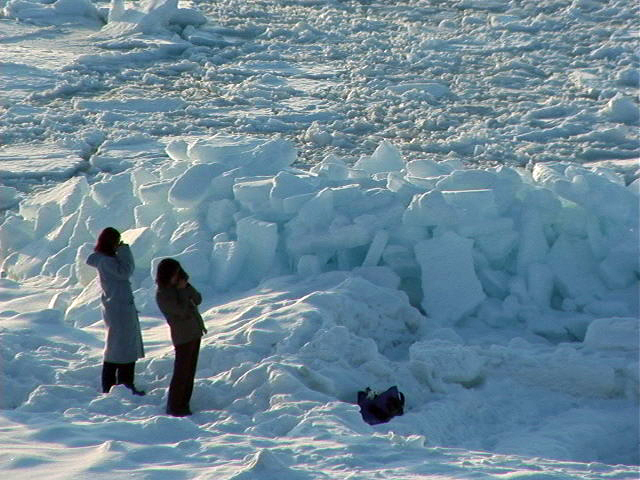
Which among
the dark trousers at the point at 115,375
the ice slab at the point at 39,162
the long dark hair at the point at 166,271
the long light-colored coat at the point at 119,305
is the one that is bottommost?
the dark trousers at the point at 115,375

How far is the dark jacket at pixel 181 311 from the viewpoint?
5168 mm

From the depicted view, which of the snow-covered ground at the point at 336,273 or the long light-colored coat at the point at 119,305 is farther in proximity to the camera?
the long light-colored coat at the point at 119,305

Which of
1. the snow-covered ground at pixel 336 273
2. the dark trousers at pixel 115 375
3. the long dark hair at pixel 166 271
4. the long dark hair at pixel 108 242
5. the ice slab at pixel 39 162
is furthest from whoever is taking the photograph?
the ice slab at pixel 39 162

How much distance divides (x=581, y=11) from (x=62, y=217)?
10308mm

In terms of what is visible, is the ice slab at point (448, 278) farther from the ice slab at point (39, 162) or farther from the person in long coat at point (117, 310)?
the ice slab at point (39, 162)

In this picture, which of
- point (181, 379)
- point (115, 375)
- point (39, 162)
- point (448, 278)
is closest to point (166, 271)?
point (181, 379)

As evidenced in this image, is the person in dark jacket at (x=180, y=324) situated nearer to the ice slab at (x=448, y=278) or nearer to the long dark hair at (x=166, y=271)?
the long dark hair at (x=166, y=271)

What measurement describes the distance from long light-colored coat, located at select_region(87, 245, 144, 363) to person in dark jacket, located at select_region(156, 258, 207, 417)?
0.91 feet

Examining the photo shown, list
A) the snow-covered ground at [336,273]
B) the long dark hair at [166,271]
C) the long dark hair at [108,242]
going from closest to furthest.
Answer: the snow-covered ground at [336,273] → the long dark hair at [166,271] → the long dark hair at [108,242]

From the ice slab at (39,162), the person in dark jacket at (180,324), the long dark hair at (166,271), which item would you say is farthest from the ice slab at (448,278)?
the ice slab at (39,162)

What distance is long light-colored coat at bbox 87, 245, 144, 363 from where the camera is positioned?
17.6 feet

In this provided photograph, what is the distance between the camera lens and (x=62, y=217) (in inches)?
333

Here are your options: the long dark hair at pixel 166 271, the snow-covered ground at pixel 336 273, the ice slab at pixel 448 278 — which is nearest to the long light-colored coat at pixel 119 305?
the snow-covered ground at pixel 336 273

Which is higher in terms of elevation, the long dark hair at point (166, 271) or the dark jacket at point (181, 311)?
the long dark hair at point (166, 271)
